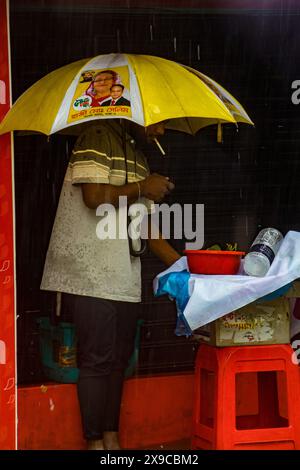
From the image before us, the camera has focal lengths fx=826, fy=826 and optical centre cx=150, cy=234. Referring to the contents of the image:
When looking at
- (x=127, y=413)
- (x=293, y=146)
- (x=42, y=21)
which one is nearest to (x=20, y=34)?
(x=42, y=21)

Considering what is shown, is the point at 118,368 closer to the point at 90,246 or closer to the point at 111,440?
Answer: the point at 111,440

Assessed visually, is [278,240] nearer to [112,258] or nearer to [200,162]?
[112,258]

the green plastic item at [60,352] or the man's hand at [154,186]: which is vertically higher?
the man's hand at [154,186]

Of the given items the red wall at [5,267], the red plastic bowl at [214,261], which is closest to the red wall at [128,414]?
the red wall at [5,267]

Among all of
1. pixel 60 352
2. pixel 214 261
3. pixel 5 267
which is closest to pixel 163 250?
pixel 214 261

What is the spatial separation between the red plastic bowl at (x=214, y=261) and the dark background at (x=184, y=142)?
1.19 metres

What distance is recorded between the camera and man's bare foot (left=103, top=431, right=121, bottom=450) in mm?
4629

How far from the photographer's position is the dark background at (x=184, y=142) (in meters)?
5.27

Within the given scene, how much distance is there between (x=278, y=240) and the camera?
14.5ft

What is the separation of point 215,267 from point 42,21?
201 centimetres

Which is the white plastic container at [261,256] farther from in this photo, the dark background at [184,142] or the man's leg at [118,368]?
the dark background at [184,142]

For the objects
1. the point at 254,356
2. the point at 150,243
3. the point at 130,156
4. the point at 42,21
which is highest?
the point at 42,21

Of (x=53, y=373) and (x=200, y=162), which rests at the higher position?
(x=200, y=162)

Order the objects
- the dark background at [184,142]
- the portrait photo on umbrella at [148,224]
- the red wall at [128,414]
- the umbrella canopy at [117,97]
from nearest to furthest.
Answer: the umbrella canopy at [117,97] → the portrait photo on umbrella at [148,224] → the red wall at [128,414] → the dark background at [184,142]
